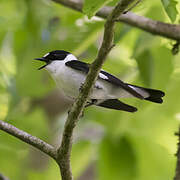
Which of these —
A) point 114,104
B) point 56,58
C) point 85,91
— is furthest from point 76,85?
point 85,91

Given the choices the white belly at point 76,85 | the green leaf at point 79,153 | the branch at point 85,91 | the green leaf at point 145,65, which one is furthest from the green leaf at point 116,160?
the branch at point 85,91

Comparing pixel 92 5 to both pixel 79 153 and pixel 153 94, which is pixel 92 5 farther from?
pixel 79 153

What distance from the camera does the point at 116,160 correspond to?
14.6 feet

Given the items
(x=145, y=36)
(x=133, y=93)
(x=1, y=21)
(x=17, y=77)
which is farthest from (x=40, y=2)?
(x=133, y=93)

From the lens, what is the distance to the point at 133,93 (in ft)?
8.80

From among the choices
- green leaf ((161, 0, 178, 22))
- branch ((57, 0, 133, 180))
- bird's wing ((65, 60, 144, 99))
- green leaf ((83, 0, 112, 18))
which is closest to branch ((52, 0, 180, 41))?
bird's wing ((65, 60, 144, 99))

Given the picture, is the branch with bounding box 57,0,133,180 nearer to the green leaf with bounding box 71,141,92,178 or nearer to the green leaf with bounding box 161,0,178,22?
the green leaf with bounding box 161,0,178,22

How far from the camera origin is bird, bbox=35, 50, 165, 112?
2920mm

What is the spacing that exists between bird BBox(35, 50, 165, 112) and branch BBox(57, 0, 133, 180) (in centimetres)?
54

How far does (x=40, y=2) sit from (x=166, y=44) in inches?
53.1

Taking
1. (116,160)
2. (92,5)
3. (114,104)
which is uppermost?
(92,5)

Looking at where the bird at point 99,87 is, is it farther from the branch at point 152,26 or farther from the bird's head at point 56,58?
the branch at point 152,26

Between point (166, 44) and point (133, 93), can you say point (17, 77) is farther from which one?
point (133, 93)

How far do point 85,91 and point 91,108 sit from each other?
2.32 m
